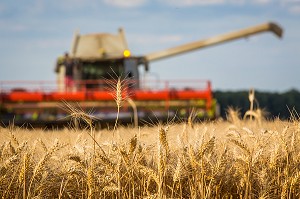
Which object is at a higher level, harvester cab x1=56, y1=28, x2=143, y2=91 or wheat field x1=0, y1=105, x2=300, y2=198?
harvester cab x1=56, y1=28, x2=143, y2=91

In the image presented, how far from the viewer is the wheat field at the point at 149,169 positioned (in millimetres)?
3377

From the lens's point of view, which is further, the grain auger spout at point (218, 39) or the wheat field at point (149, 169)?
the grain auger spout at point (218, 39)

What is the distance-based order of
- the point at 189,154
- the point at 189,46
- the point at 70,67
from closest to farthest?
the point at 189,154, the point at 70,67, the point at 189,46

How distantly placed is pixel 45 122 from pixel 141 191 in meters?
11.9

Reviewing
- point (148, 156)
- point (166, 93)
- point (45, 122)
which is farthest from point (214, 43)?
point (148, 156)

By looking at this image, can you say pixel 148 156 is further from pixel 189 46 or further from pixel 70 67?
pixel 189 46

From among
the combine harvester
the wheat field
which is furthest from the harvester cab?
the wheat field

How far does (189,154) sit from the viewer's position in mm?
3465

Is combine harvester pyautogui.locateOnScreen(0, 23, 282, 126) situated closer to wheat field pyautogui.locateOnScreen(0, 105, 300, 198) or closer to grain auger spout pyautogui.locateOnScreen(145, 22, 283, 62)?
grain auger spout pyautogui.locateOnScreen(145, 22, 283, 62)

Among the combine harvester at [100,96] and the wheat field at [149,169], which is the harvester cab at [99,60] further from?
the wheat field at [149,169]

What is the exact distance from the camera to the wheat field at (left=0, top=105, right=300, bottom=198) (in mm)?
3377

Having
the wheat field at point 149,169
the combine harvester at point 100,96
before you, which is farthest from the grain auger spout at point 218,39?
the wheat field at point 149,169

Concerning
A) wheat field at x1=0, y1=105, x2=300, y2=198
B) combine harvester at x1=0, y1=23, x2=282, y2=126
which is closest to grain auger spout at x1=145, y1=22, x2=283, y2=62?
combine harvester at x1=0, y1=23, x2=282, y2=126

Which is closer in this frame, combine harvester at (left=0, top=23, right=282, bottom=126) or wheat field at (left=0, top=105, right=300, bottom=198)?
wheat field at (left=0, top=105, right=300, bottom=198)
